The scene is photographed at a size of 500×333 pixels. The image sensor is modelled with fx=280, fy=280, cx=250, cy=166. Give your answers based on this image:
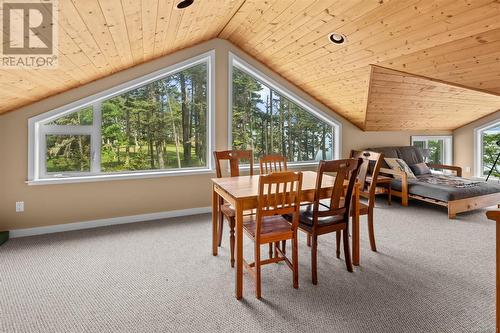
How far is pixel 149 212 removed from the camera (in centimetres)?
385

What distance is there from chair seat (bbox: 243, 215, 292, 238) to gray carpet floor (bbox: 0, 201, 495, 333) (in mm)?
437

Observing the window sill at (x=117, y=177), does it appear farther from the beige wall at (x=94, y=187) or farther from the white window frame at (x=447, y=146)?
the white window frame at (x=447, y=146)

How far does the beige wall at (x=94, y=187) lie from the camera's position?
10.4 feet

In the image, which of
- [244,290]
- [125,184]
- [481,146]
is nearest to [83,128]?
[125,184]

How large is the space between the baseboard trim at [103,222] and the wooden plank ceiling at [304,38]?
4.66 ft

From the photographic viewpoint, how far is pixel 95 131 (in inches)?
142

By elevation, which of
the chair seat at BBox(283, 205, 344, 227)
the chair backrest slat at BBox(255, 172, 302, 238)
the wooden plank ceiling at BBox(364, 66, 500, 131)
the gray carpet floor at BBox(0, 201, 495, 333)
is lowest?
the gray carpet floor at BBox(0, 201, 495, 333)

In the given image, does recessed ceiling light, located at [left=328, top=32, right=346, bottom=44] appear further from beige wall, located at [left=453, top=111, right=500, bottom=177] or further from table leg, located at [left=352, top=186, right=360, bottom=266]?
beige wall, located at [left=453, top=111, right=500, bottom=177]

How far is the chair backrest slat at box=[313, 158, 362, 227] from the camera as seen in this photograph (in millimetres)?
2109

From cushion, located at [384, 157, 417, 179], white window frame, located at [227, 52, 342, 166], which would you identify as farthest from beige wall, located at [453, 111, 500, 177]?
white window frame, located at [227, 52, 342, 166]

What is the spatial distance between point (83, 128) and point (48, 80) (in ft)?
3.05

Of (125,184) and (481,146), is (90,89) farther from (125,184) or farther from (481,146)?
(481,146)

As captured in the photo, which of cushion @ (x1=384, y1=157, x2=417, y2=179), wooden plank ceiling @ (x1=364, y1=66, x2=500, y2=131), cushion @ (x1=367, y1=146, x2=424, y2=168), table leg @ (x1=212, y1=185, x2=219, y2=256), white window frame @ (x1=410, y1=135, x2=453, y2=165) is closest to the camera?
table leg @ (x1=212, y1=185, x2=219, y2=256)

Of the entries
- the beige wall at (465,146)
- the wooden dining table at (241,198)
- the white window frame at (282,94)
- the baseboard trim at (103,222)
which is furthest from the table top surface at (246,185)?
the beige wall at (465,146)
